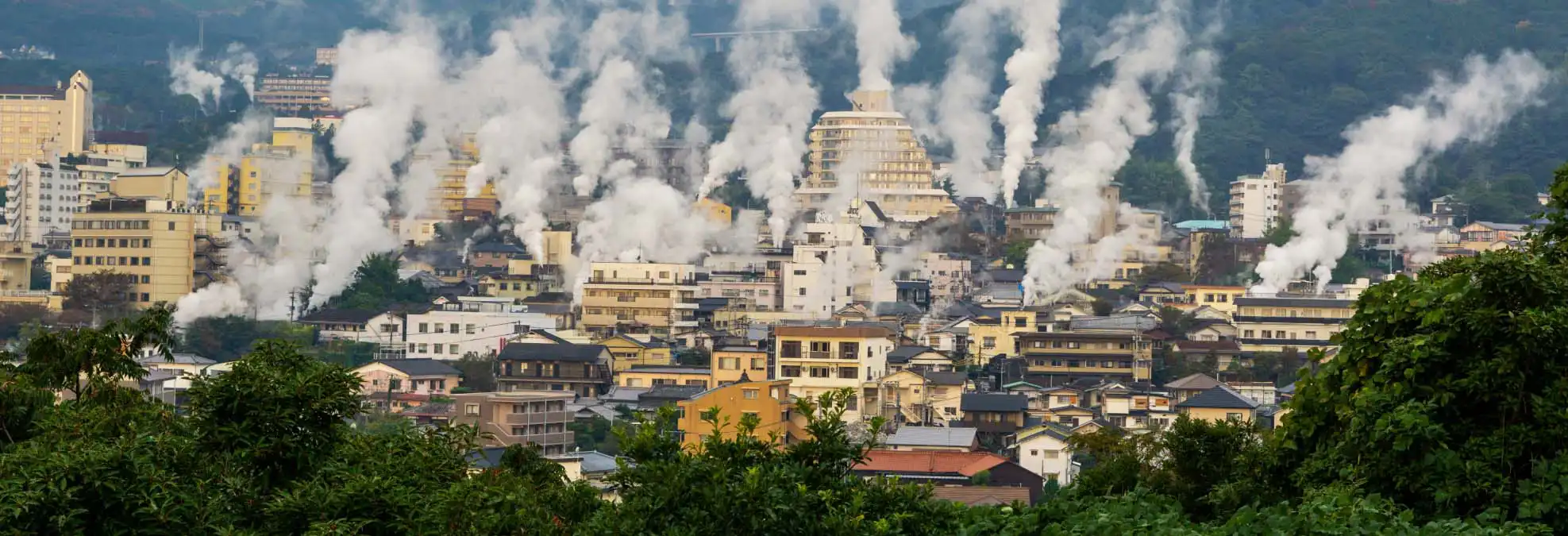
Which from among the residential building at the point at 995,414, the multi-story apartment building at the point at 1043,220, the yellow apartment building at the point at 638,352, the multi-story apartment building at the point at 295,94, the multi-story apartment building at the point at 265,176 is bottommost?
the residential building at the point at 995,414

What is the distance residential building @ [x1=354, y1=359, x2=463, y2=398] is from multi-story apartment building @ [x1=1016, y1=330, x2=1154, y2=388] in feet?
25.5

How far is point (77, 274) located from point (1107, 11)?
→ 1610 inches

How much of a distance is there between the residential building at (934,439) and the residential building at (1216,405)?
2.84 metres

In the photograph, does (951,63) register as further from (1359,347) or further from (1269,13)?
(1359,347)

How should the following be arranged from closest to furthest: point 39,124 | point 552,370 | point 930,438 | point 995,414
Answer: point 930,438 → point 995,414 → point 552,370 → point 39,124

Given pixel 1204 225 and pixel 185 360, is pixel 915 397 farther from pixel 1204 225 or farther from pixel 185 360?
pixel 1204 225

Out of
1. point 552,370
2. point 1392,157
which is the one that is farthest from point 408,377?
Result: point 1392,157

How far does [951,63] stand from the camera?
68.5 m

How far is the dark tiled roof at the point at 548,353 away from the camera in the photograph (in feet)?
100

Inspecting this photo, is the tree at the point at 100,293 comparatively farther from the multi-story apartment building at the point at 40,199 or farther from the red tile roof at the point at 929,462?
the red tile roof at the point at 929,462

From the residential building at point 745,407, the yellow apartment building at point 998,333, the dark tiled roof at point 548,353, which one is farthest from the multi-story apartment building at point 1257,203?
the residential building at point 745,407

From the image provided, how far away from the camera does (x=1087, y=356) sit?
3200cm

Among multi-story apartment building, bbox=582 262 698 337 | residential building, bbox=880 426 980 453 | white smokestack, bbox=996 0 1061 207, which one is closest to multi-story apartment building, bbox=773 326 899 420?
residential building, bbox=880 426 980 453

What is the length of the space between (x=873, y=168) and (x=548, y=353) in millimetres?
23179
